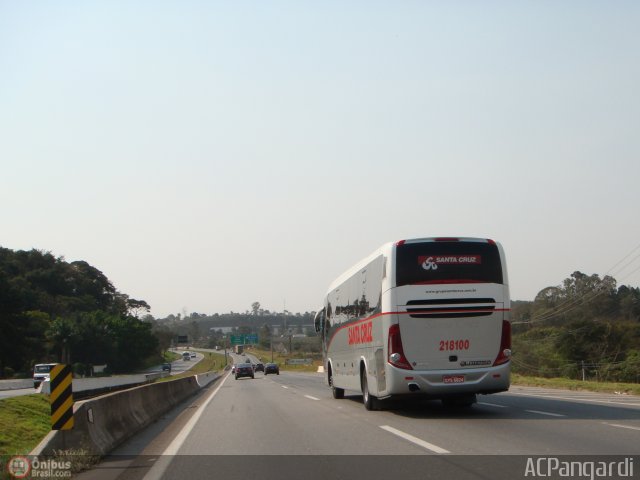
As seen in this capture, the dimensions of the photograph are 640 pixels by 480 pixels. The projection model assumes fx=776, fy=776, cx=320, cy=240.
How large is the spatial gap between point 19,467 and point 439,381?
9054 mm

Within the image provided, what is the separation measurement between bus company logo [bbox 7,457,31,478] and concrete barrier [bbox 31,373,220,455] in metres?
0.18

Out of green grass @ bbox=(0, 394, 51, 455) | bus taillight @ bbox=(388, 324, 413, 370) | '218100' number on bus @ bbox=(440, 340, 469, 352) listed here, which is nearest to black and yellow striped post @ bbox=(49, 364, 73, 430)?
green grass @ bbox=(0, 394, 51, 455)

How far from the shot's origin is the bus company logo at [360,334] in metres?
18.5

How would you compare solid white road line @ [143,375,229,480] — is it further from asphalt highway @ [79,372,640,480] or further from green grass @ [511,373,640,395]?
green grass @ [511,373,640,395]

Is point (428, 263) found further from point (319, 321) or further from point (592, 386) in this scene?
point (592, 386)

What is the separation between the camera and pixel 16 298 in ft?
263

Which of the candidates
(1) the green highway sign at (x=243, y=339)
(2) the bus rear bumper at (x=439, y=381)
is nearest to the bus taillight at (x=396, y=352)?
(2) the bus rear bumper at (x=439, y=381)

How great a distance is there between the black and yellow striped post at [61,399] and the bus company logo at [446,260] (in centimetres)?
783

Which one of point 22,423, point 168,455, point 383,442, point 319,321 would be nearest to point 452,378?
point 383,442

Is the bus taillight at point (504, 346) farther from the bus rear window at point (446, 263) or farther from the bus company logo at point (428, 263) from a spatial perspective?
the bus company logo at point (428, 263)

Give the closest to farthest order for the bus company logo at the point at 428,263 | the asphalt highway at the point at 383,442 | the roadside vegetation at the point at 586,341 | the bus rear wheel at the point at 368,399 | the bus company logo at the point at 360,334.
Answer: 1. the asphalt highway at the point at 383,442
2. the bus company logo at the point at 428,263
3. the bus company logo at the point at 360,334
4. the bus rear wheel at the point at 368,399
5. the roadside vegetation at the point at 586,341

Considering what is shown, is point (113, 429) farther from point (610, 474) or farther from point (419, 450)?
point (610, 474)

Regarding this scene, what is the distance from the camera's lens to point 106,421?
1392 cm

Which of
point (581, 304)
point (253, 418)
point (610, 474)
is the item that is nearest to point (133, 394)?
point (253, 418)
